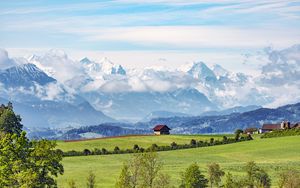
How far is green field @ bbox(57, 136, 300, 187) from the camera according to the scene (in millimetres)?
124062

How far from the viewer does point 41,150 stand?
73938 millimetres

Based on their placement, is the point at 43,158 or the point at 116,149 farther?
the point at 116,149

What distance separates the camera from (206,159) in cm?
16012

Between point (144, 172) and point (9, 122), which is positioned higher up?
point (9, 122)

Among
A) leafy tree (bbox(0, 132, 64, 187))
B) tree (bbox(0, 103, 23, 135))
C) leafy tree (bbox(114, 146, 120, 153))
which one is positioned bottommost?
leafy tree (bbox(0, 132, 64, 187))

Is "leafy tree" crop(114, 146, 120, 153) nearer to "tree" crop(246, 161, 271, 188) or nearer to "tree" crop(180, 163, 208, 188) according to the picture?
"tree" crop(246, 161, 271, 188)

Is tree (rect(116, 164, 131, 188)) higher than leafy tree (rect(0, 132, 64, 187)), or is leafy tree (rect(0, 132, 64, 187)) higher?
leafy tree (rect(0, 132, 64, 187))

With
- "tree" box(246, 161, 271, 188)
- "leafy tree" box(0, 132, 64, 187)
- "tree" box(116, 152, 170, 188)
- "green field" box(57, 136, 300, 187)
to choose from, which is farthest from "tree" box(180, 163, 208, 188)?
"leafy tree" box(0, 132, 64, 187)

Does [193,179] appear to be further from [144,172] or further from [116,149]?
[116,149]

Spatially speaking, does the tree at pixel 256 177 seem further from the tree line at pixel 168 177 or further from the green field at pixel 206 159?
the green field at pixel 206 159

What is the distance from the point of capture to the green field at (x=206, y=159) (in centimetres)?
12406

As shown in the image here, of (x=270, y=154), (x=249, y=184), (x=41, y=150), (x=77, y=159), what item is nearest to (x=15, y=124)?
(x=77, y=159)

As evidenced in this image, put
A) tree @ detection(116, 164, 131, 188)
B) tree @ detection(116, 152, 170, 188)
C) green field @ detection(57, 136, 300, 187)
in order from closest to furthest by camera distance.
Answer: tree @ detection(116, 164, 131, 188) < tree @ detection(116, 152, 170, 188) < green field @ detection(57, 136, 300, 187)

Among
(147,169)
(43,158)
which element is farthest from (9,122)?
(43,158)
